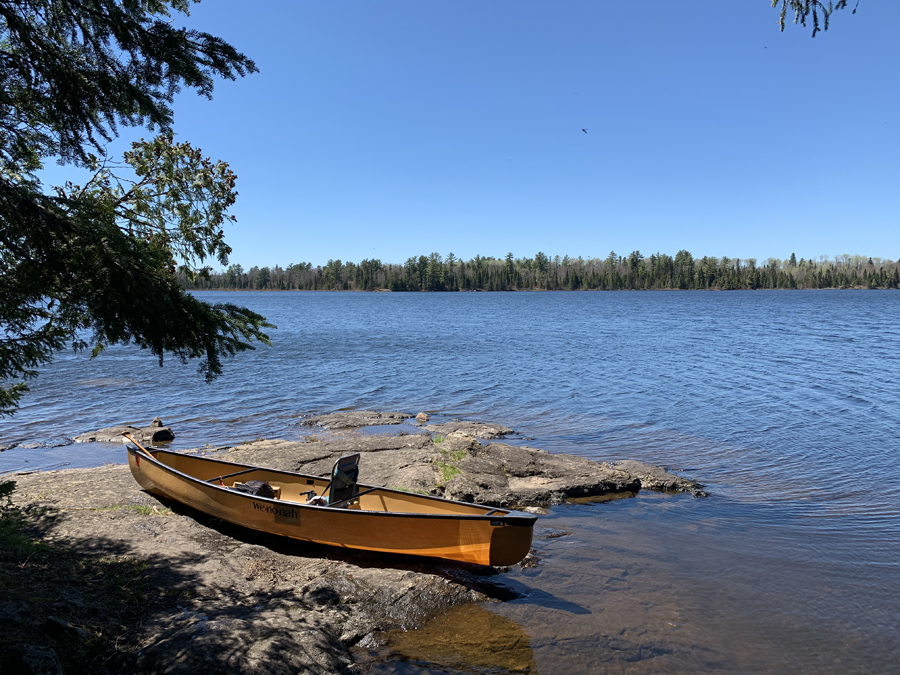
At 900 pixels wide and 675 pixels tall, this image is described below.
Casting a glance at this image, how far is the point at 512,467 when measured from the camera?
11469 millimetres

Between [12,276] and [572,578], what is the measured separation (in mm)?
6846

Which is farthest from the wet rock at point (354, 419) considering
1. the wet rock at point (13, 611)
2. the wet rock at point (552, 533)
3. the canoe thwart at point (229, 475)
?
the wet rock at point (13, 611)

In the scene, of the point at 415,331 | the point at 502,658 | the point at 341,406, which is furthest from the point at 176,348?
Answer: the point at 415,331

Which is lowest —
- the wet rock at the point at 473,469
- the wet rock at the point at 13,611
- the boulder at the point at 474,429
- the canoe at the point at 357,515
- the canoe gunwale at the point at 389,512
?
the boulder at the point at 474,429

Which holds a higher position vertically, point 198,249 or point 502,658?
point 198,249

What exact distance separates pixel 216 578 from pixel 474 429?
9543 millimetres

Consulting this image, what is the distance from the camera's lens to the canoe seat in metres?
8.41

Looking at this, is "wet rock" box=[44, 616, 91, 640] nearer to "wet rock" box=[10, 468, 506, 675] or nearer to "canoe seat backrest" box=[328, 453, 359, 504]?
"wet rock" box=[10, 468, 506, 675]

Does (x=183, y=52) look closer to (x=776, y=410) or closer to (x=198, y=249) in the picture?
(x=198, y=249)

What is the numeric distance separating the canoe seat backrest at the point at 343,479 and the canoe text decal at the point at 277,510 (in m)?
0.60

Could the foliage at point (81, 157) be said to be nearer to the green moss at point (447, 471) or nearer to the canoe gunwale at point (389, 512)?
the canoe gunwale at point (389, 512)

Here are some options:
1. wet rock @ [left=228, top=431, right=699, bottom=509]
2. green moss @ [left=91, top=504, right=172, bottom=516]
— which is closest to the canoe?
green moss @ [left=91, top=504, right=172, bottom=516]

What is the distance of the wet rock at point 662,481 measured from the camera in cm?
1098

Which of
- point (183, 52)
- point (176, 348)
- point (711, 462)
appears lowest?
point (711, 462)
